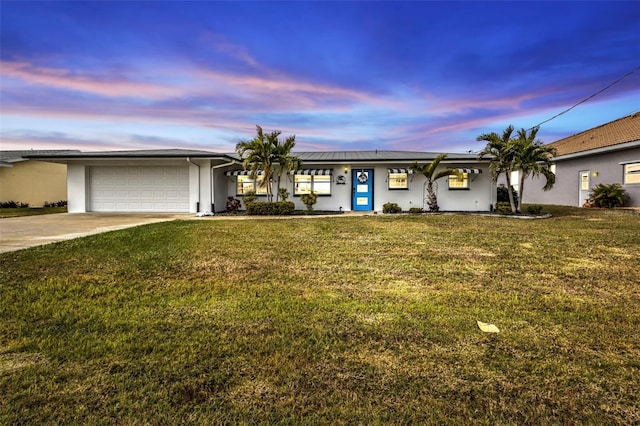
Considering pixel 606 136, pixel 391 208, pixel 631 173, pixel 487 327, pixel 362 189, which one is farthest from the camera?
pixel 606 136

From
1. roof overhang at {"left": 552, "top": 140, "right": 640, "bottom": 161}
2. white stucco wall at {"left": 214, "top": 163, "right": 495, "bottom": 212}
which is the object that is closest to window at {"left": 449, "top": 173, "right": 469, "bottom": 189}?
white stucco wall at {"left": 214, "top": 163, "right": 495, "bottom": 212}

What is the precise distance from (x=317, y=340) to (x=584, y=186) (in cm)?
2317

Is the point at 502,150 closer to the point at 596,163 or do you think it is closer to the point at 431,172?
the point at 431,172

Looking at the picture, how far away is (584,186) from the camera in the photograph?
1973cm

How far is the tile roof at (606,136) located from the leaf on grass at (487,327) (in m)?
18.7

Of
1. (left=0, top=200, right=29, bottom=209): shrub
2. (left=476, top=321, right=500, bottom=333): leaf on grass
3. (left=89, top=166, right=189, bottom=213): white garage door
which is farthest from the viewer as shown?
(left=0, top=200, right=29, bottom=209): shrub

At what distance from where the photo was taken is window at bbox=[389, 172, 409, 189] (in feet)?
56.5

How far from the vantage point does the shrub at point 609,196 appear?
16.8 meters

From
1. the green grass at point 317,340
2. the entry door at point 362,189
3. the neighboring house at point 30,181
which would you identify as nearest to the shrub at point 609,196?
the entry door at point 362,189

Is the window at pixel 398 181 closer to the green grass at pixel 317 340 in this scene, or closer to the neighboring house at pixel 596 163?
the neighboring house at pixel 596 163

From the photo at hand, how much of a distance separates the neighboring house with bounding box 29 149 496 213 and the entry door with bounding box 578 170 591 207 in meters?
6.92

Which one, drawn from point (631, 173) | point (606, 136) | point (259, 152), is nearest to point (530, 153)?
point (631, 173)

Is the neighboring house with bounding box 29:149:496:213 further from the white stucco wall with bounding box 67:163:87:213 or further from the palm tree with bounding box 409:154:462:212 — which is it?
the palm tree with bounding box 409:154:462:212

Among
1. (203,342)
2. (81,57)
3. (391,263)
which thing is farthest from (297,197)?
(203,342)
